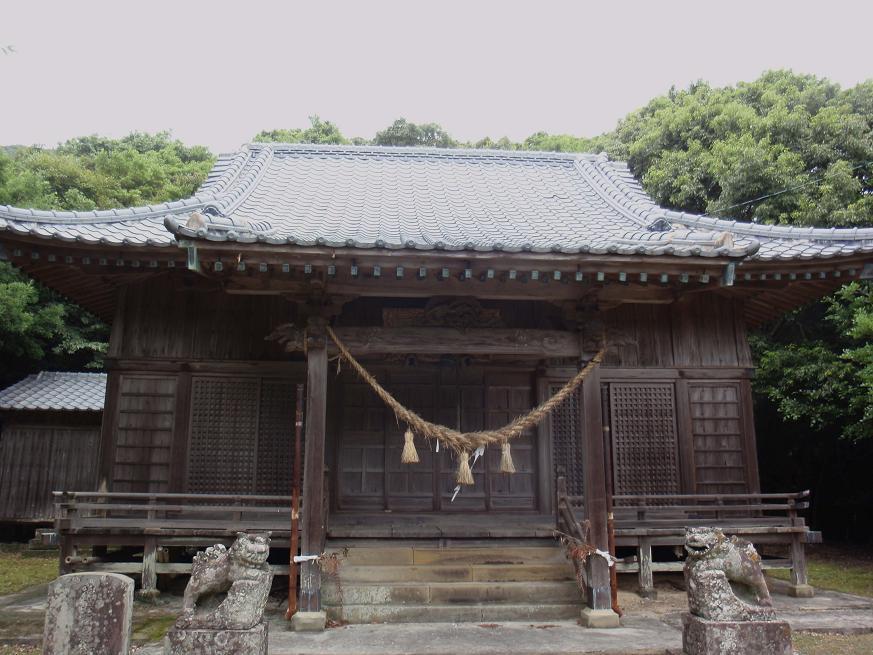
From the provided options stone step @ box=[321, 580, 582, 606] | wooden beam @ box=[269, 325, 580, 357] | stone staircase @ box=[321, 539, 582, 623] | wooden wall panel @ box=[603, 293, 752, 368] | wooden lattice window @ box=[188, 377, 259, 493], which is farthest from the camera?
wooden wall panel @ box=[603, 293, 752, 368]

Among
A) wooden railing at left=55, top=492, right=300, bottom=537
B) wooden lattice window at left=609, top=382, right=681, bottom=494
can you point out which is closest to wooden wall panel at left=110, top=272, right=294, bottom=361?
wooden railing at left=55, top=492, right=300, bottom=537

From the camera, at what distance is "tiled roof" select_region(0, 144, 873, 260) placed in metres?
6.38

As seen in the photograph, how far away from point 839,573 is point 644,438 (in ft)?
15.9

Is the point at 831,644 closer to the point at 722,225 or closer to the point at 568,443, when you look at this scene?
the point at 568,443

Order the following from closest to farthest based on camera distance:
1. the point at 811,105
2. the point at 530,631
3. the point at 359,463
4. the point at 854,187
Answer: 1. the point at 530,631
2. the point at 359,463
3. the point at 854,187
4. the point at 811,105

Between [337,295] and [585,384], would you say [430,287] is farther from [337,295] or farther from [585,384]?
[585,384]

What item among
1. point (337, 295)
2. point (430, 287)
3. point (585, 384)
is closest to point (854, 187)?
point (585, 384)

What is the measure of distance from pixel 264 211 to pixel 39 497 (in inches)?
356

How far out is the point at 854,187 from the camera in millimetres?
13375

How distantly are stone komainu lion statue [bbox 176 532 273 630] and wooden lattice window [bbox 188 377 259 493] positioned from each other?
378 cm

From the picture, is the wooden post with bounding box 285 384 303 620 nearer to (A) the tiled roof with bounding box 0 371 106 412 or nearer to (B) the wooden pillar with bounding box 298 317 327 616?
(B) the wooden pillar with bounding box 298 317 327 616

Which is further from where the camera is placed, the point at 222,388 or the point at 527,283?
the point at 222,388

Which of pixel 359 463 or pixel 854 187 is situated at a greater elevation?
pixel 854 187

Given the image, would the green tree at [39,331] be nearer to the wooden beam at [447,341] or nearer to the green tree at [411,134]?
the wooden beam at [447,341]
